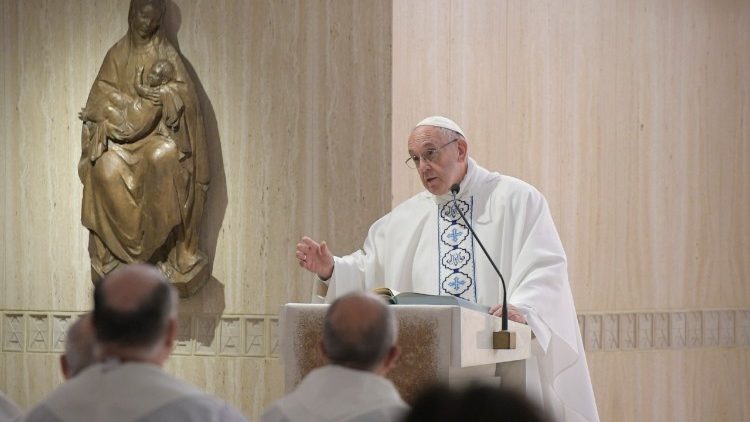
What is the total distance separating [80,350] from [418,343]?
1711mm

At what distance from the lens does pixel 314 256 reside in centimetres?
626

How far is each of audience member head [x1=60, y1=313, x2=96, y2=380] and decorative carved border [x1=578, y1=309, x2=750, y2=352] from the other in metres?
6.21

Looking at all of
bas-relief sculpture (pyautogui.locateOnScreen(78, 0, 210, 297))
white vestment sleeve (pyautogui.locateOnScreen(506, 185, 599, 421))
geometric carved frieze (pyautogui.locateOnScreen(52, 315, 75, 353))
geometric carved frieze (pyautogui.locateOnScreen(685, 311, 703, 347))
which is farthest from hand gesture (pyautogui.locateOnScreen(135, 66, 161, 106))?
geometric carved frieze (pyautogui.locateOnScreen(685, 311, 703, 347))

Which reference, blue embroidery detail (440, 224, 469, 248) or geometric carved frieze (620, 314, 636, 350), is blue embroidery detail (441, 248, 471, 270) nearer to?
blue embroidery detail (440, 224, 469, 248)

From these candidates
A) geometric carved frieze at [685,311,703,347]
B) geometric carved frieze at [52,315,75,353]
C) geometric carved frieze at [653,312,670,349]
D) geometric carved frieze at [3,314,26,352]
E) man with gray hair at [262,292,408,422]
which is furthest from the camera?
geometric carved frieze at [685,311,703,347]

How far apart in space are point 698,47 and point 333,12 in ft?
10.1

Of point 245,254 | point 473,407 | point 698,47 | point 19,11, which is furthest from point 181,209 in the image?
point 473,407

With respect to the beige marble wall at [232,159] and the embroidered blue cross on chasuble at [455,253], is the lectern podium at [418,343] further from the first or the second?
the beige marble wall at [232,159]

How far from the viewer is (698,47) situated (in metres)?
9.87

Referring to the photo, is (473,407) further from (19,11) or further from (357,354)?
(19,11)

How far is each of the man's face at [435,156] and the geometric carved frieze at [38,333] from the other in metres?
3.72

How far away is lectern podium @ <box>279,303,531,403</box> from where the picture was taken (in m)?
4.80

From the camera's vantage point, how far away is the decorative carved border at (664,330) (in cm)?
934

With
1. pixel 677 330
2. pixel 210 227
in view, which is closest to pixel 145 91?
pixel 210 227
